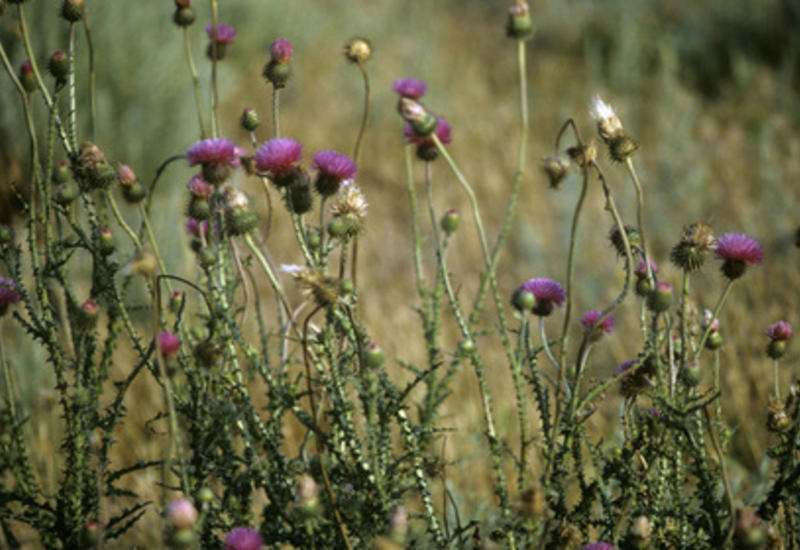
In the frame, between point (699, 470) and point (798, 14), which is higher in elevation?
point (798, 14)

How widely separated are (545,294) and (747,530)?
1.36 feet

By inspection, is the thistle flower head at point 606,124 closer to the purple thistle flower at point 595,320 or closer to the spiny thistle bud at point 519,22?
the spiny thistle bud at point 519,22

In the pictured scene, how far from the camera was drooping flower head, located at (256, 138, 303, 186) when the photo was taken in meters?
1.10

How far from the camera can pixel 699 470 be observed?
3.42 feet

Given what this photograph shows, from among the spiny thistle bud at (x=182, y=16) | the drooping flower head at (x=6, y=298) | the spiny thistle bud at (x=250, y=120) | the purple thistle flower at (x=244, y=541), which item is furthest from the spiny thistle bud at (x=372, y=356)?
the spiny thistle bud at (x=182, y=16)

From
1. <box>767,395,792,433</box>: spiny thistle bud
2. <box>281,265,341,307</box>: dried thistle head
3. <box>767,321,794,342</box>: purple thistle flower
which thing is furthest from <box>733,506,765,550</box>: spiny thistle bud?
<box>281,265,341,307</box>: dried thistle head

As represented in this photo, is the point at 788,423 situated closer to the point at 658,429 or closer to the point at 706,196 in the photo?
the point at 658,429

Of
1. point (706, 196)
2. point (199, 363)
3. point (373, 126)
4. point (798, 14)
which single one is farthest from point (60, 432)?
point (798, 14)

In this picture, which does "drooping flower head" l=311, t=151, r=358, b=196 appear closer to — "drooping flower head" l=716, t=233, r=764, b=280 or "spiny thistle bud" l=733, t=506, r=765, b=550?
"drooping flower head" l=716, t=233, r=764, b=280

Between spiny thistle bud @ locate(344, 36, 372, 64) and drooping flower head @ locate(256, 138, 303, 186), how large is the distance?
26 centimetres

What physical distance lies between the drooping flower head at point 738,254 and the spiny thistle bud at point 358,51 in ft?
2.05

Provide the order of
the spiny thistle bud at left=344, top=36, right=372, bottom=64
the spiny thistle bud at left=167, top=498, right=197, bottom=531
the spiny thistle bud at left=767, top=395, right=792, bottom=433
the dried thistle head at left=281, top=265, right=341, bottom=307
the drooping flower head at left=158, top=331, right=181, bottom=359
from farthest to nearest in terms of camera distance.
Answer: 1. the spiny thistle bud at left=344, top=36, right=372, bottom=64
2. the spiny thistle bud at left=767, top=395, right=792, bottom=433
3. the drooping flower head at left=158, top=331, right=181, bottom=359
4. the dried thistle head at left=281, top=265, right=341, bottom=307
5. the spiny thistle bud at left=167, top=498, right=197, bottom=531

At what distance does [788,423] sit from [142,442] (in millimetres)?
1639

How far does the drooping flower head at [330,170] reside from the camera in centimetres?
114
